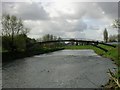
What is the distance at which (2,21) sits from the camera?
6425cm

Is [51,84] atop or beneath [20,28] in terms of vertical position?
beneath

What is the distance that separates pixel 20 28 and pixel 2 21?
205 inches

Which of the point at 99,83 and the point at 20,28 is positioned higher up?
the point at 20,28

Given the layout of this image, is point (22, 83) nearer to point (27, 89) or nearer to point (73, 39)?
point (27, 89)

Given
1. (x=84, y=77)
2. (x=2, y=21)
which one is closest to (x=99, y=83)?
(x=84, y=77)

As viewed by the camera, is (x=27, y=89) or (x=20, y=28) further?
(x=20, y=28)

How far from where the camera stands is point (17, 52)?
2482 inches

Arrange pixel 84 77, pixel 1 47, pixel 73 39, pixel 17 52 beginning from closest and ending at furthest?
pixel 84 77
pixel 1 47
pixel 17 52
pixel 73 39

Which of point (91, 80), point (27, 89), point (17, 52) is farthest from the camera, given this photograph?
point (17, 52)

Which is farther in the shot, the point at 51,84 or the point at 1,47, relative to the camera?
the point at 1,47

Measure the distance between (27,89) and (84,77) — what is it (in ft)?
29.0

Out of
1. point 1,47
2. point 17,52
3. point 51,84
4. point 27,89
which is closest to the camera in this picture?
point 27,89

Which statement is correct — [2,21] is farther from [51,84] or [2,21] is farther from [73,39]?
[51,84]

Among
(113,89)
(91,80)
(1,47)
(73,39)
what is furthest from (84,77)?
(73,39)
